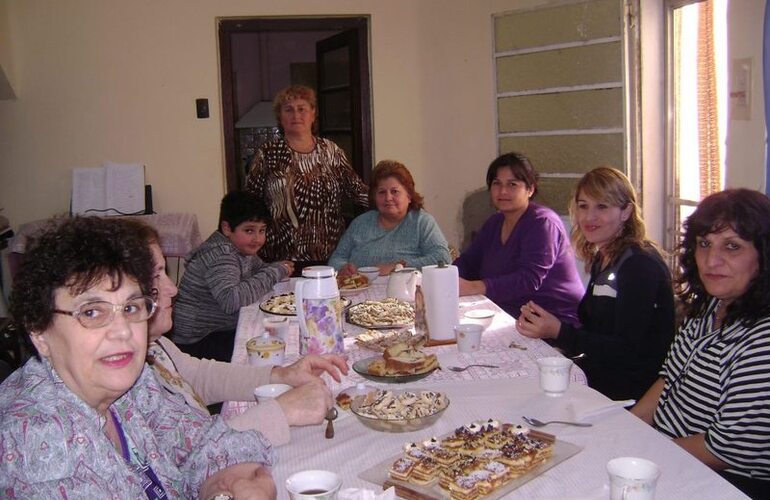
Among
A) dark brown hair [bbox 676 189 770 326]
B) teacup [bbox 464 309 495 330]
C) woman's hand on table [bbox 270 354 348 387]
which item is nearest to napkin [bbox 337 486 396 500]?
woman's hand on table [bbox 270 354 348 387]

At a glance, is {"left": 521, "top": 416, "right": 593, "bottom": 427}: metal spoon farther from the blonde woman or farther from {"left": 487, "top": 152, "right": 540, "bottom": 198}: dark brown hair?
{"left": 487, "top": 152, "right": 540, "bottom": 198}: dark brown hair

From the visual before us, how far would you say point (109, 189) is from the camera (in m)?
4.87

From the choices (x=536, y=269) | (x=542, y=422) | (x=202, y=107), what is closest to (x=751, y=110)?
(x=536, y=269)

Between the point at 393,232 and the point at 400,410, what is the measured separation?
2.08 metres

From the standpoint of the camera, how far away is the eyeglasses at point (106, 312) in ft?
3.78

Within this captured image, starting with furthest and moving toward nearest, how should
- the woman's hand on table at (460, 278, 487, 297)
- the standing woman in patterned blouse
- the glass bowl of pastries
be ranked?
the standing woman in patterned blouse, the woman's hand on table at (460, 278, 487, 297), the glass bowl of pastries

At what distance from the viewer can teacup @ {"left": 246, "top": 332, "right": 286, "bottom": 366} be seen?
77.7 inches

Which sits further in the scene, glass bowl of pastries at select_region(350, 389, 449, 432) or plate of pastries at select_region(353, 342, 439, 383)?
plate of pastries at select_region(353, 342, 439, 383)

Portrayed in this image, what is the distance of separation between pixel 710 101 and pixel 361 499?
116 inches

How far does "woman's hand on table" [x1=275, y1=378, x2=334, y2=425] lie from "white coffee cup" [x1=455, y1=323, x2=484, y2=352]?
0.54m

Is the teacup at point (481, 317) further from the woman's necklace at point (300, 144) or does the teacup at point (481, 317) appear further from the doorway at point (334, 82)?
the doorway at point (334, 82)

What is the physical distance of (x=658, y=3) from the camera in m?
3.78

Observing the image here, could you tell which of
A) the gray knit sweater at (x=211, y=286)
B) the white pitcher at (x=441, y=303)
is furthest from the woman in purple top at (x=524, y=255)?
the gray knit sweater at (x=211, y=286)

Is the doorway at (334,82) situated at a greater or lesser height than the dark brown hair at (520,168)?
greater
